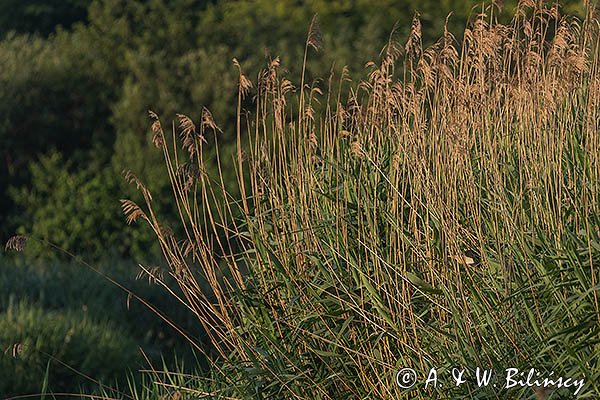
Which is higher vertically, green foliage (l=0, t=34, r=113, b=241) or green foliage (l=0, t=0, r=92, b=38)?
green foliage (l=0, t=34, r=113, b=241)

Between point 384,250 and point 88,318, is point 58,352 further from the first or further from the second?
point 384,250

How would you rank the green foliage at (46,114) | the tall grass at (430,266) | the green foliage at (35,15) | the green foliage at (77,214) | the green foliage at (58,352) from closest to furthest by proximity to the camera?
the tall grass at (430,266) → the green foliage at (58,352) → the green foliage at (77,214) → the green foliage at (46,114) → the green foliage at (35,15)

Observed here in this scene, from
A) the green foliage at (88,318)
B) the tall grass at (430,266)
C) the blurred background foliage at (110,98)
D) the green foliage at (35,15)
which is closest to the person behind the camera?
the tall grass at (430,266)

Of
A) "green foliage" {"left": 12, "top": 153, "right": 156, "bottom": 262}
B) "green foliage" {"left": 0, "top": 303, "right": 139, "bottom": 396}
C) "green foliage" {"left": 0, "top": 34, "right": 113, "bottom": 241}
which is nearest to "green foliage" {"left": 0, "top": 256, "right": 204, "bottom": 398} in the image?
"green foliage" {"left": 0, "top": 303, "right": 139, "bottom": 396}

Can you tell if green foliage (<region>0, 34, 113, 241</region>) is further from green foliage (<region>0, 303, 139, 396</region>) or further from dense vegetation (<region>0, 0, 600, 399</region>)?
green foliage (<region>0, 303, 139, 396</region>)

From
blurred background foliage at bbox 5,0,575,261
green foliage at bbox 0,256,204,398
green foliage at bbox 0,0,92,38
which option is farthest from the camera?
green foliage at bbox 0,0,92,38

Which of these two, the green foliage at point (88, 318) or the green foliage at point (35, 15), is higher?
the green foliage at point (88, 318)

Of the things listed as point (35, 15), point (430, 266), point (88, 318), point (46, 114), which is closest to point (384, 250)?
point (430, 266)

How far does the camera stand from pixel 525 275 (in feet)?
12.9

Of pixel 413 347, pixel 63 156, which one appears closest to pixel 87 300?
pixel 63 156

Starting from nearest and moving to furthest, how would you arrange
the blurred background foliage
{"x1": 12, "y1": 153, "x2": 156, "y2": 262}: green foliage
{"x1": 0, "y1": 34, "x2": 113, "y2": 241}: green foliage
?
{"x1": 12, "y1": 153, "x2": 156, "y2": 262}: green foliage < the blurred background foliage < {"x1": 0, "y1": 34, "x2": 113, "y2": 241}: green foliage

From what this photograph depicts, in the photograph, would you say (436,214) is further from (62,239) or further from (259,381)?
(62,239)

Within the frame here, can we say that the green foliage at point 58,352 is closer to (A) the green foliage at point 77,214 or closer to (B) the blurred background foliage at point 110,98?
(B) the blurred background foliage at point 110,98

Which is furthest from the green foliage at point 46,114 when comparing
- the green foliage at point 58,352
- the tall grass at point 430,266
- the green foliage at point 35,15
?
the green foliage at point 35,15
